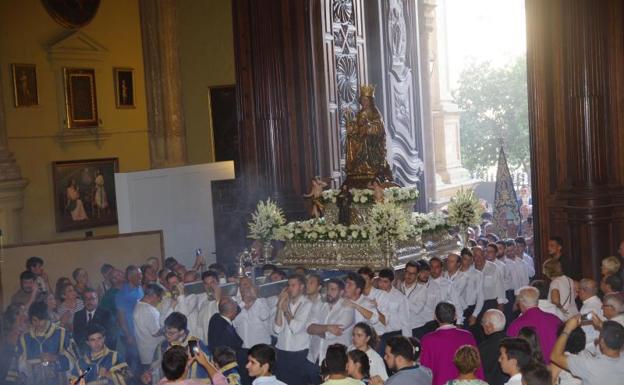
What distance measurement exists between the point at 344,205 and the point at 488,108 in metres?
23.8

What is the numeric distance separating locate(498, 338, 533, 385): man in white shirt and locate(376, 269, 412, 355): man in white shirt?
360 cm

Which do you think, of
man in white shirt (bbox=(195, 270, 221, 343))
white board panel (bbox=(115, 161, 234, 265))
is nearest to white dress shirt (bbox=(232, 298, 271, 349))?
man in white shirt (bbox=(195, 270, 221, 343))

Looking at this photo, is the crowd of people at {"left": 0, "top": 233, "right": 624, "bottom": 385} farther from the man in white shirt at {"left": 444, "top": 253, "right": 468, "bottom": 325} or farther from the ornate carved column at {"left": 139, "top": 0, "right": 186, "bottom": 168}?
the ornate carved column at {"left": 139, "top": 0, "right": 186, "bottom": 168}

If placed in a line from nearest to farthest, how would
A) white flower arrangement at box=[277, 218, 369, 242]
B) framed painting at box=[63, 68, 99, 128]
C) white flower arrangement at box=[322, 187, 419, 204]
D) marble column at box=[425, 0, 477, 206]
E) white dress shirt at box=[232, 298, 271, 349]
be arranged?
white dress shirt at box=[232, 298, 271, 349] < white flower arrangement at box=[277, 218, 369, 242] < white flower arrangement at box=[322, 187, 419, 204] < framed painting at box=[63, 68, 99, 128] < marble column at box=[425, 0, 477, 206]

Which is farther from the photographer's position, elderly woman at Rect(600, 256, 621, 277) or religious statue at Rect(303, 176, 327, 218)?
religious statue at Rect(303, 176, 327, 218)

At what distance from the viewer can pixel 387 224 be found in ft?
47.0

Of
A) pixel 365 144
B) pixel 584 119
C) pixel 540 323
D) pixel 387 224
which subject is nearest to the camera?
pixel 540 323

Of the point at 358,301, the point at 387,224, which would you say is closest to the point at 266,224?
the point at 387,224

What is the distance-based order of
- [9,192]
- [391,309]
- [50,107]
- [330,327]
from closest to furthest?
[330,327], [391,309], [9,192], [50,107]

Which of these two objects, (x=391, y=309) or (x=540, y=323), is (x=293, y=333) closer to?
(x=391, y=309)

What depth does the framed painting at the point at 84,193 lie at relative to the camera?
19.2m

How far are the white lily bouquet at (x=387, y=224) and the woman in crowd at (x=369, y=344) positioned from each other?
6.07 m

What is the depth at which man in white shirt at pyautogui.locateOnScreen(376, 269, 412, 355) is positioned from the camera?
10461mm

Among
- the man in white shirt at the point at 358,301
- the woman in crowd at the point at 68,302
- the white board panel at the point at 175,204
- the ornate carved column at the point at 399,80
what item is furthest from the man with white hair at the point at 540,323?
the ornate carved column at the point at 399,80
